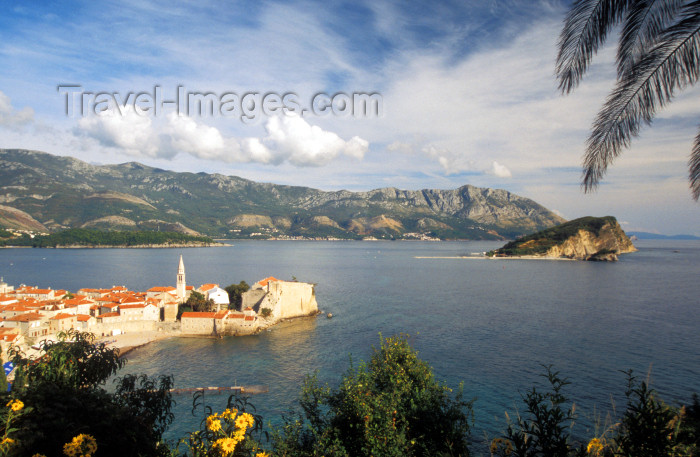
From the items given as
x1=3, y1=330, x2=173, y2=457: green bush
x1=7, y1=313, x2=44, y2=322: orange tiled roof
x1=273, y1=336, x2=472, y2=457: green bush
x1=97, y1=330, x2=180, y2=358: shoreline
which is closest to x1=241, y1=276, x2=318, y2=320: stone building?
x1=97, y1=330, x2=180, y2=358: shoreline

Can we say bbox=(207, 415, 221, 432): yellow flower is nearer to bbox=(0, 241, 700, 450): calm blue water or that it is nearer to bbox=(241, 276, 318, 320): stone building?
bbox=(0, 241, 700, 450): calm blue water

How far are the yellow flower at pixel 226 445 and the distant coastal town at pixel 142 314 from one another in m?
29.2

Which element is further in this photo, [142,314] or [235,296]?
[235,296]

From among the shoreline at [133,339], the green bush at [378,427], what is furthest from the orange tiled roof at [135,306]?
the green bush at [378,427]

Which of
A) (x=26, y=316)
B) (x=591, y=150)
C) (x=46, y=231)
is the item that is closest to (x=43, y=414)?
(x=591, y=150)

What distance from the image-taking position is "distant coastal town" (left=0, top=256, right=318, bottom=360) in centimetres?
3100

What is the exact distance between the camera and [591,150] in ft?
12.2

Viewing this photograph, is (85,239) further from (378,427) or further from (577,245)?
(378,427)

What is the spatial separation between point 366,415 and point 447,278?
6851 cm

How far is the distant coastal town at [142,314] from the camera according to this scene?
3100 cm

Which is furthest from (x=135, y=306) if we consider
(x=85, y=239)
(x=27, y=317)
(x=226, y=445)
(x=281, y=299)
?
(x=85, y=239)

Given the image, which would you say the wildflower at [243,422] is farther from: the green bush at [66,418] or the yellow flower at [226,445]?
the green bush at [66,418]

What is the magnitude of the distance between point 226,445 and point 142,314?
3586 cm

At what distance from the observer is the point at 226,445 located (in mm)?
4281
